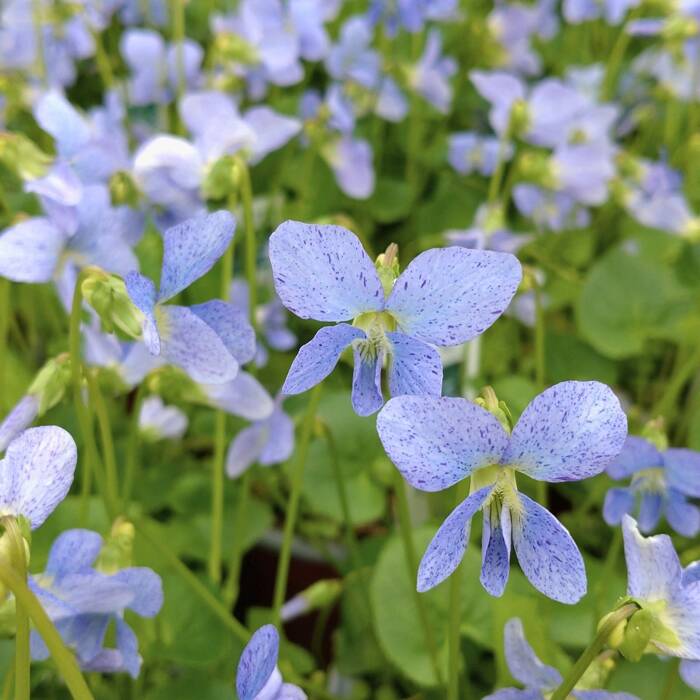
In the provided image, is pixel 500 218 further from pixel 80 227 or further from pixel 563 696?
pixel 563 696

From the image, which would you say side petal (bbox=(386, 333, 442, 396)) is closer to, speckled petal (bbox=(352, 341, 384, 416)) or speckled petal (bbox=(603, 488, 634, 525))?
speckled petal (bbox=(352, 341, 384, 416))

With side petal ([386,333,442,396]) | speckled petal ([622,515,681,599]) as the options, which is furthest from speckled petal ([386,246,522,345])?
speckled petal ([622,515,681,599])

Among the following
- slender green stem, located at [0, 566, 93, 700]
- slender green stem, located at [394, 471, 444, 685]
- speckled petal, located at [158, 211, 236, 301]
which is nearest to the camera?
slender green stem, located at [0, 566, 93, 700]

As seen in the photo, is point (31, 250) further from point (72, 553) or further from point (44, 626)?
point (44, 626)

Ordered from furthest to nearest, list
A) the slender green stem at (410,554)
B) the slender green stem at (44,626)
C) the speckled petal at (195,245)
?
the slender green stem at (410,554), the speckled petal at (195,245), the slender green stem at (44,626)

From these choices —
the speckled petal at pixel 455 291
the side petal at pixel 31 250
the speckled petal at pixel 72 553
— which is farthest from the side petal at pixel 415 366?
the side petal at pixel 31 250

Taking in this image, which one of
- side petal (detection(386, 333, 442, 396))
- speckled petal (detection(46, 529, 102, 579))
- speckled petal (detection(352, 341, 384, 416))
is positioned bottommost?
speckled petal (detection(46, 529, 102, 579))

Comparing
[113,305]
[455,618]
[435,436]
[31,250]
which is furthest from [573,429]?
[31,250]

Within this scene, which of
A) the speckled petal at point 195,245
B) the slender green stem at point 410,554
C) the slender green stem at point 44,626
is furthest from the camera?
the slender green stem at point 410,554

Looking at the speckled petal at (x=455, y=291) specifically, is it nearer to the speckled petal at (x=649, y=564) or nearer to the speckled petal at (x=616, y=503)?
the speckled petal at (x=649, y=564)
